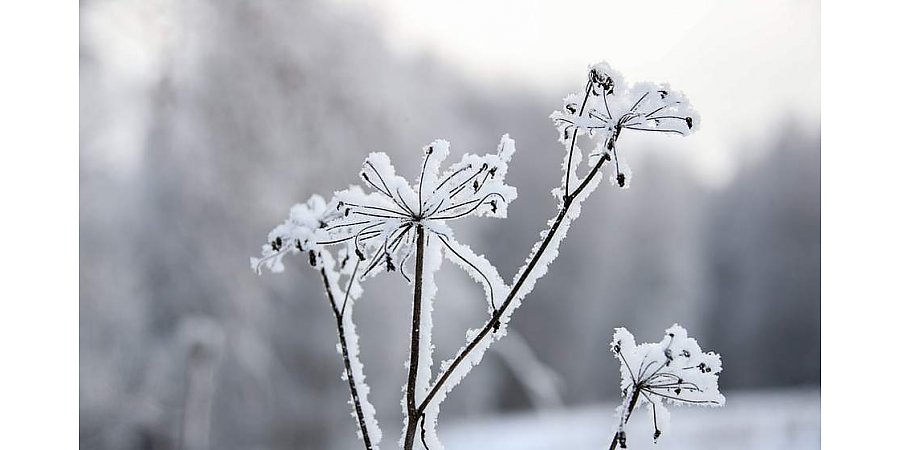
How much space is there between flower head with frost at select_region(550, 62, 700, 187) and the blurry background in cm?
193

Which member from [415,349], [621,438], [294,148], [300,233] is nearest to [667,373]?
[621,438]

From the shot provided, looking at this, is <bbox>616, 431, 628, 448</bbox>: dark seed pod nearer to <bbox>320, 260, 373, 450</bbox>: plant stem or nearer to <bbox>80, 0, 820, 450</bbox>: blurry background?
<bbox>320, 260, 373, 450</bbox>: plant stem

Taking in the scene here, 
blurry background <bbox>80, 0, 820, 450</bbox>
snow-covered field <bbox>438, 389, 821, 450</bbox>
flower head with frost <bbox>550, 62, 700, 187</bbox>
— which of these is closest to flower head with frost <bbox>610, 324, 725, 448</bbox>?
flower head with frost <bbox>550, 62, 700, 187</bbox>

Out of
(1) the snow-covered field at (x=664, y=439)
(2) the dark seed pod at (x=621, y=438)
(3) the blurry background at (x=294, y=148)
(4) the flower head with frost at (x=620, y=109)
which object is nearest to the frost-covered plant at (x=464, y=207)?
(4) the flower head with frost at (x=620, y=109)

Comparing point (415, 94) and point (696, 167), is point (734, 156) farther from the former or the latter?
point (415, 94)

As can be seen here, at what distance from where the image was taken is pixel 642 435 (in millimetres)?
4395

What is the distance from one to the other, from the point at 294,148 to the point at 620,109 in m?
3.53

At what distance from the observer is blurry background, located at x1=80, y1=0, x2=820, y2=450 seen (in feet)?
9.98

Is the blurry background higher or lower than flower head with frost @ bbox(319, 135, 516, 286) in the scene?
higher

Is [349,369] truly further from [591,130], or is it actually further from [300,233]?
[591,130]

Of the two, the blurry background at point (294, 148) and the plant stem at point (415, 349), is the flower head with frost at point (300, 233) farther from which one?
the blurry background at point (294, 148)

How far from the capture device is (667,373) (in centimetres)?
51

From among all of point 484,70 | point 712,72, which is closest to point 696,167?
point 484,70

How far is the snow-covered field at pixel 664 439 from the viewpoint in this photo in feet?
14.5
